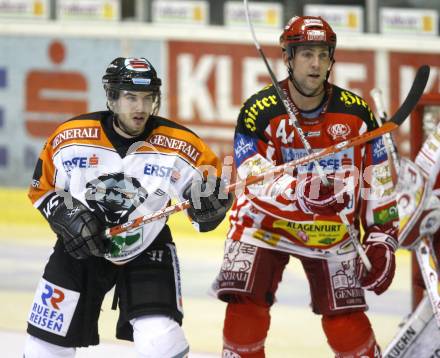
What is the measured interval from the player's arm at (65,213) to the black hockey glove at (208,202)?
32 cm

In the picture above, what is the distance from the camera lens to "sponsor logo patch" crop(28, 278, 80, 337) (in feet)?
13.2

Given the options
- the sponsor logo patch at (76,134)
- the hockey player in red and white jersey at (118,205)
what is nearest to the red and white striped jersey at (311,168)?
the hockey player in red and white jersey at (118,205)

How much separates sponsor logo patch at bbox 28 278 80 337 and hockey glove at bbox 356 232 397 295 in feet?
3.39

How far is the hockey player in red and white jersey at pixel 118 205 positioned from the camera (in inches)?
158

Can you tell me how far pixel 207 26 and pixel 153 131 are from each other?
4.72 metres

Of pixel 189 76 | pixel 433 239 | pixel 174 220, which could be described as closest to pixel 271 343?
pixel 433 239

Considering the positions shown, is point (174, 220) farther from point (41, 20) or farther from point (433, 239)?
point (433, 239)

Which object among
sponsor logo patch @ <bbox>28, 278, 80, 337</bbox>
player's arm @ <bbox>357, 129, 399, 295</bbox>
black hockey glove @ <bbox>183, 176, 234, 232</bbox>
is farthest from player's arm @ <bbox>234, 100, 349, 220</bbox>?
sponsor logo patch @ <bbox>28, 278, 80, 337</bbox>

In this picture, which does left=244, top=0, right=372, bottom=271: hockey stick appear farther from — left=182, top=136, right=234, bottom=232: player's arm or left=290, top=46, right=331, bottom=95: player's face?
left=182, top=136, right=234, bottom=232: player's arm

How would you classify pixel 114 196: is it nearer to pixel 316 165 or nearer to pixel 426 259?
pixel 316 165

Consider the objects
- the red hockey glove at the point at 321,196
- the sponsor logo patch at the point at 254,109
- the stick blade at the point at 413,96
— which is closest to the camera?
the stick blade at the point at 413,96

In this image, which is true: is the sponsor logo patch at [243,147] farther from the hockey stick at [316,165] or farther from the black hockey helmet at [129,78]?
the black hockey helmet at [129,78]

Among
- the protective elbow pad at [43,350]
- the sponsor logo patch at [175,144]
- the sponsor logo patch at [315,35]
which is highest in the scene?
the sponsor logo patch at [315,35]

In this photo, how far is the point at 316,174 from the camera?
14.1 feet
